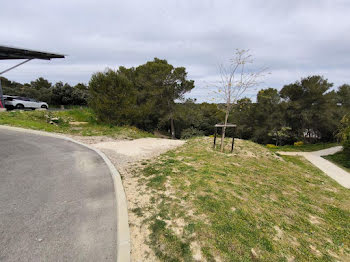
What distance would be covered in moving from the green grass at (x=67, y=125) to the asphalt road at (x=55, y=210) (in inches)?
206

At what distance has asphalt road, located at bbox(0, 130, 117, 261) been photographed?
2.17 metres

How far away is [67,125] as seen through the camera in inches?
500

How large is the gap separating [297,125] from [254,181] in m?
24.5

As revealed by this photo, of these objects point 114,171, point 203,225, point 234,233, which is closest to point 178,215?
point 203,225

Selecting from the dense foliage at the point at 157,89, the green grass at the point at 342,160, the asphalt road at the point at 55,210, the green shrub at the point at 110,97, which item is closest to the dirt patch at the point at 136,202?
the asphalt road at the point at 55,210

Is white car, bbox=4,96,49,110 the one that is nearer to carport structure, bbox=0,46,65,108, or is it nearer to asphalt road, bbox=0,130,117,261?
carport structure, bbox=0,46,65,108

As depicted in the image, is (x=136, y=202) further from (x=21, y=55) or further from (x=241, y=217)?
(x=21, y=55)

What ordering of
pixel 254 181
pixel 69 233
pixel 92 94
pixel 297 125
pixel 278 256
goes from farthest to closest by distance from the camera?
1. pixel 297 125
2. pixel 92 94
3. pixel 254 181
4. pixel 69 233
5. pixel 278 256

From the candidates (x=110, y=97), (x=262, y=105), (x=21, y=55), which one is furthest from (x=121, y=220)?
(x=262, y=105)

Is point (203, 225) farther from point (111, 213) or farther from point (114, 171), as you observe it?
point (114, 171)

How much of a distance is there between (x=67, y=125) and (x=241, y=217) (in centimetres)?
1407

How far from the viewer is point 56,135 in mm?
9164

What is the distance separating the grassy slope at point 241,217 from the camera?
2.29m

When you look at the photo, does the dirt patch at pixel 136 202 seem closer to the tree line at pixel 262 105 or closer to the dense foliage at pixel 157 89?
the dense foliage at pixel 157 89
